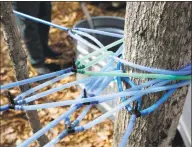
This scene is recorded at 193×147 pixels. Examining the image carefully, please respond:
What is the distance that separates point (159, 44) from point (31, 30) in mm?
2050

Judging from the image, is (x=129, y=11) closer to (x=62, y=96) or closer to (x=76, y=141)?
(x=76, y=141)

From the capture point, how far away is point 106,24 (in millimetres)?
2922

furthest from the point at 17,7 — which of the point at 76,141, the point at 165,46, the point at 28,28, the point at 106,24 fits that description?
the point at 165,46

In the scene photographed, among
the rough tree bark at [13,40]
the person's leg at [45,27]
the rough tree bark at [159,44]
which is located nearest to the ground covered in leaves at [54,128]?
the person's leg at [45,27]

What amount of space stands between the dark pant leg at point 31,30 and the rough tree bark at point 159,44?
180 centimetres

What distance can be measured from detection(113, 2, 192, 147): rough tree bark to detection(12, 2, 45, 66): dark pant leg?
1797 mm

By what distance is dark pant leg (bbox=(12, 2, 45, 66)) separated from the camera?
102 inches

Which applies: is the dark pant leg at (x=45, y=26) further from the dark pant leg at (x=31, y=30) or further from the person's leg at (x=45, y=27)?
the dark pant leg at (x=31, y=30)

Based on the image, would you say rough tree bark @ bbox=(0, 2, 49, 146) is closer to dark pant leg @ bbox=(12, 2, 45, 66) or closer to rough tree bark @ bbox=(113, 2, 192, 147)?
rough tree bark @ bbox=(113, 2, 192, 147)

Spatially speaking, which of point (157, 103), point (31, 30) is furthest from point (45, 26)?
point (157, 103)

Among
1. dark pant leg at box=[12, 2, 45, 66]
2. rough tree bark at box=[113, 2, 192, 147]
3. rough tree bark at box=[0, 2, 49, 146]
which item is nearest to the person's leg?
dark pant leg at box=[12, 2, 45, 66]

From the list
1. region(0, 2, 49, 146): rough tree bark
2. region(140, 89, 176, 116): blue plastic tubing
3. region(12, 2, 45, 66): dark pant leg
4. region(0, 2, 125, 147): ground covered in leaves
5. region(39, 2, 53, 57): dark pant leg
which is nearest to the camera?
region(140, 89, 176, 116): blue plastic tubing

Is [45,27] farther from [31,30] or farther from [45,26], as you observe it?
[31,30]

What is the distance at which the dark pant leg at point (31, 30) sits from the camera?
2.58 meters
